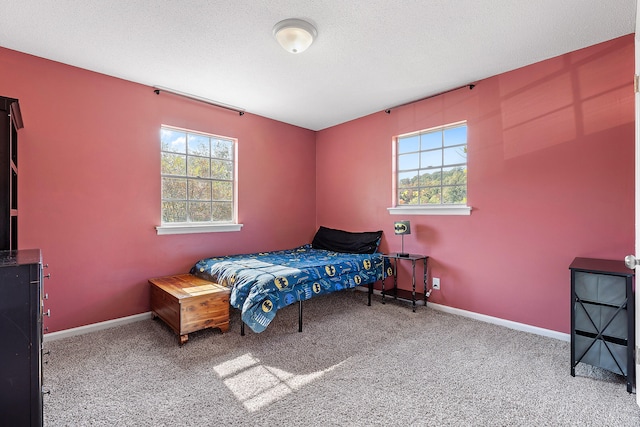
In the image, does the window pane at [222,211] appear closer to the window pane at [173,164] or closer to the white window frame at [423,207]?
the window pane at [173,164]

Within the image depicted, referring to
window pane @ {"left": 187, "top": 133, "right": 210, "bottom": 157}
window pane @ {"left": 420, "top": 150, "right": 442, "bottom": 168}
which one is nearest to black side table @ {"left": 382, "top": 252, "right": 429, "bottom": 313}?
window pane @ {"left": 420, "top": 150, "right": 442, "bottom": 168}

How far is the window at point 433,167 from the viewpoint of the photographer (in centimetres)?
335

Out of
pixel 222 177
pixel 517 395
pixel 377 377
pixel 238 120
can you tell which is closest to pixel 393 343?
pixel 377 377

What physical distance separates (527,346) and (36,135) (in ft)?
14.4

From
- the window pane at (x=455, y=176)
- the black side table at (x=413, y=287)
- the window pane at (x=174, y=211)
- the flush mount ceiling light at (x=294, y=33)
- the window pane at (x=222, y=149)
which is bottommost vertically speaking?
the black side table at (x=413, y=287)

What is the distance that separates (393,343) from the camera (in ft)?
8.50

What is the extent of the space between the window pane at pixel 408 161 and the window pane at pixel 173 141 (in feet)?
8.40

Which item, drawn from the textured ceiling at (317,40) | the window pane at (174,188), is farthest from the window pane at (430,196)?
the window pane at (174,188)

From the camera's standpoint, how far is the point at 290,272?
284 cm

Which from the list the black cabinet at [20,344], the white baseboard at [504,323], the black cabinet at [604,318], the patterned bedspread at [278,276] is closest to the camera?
the black cabinet at [20,344]

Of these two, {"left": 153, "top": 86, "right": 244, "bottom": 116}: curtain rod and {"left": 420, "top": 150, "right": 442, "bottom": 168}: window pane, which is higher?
{"left": 153, "top": 86, "right": 244, "bottom": 116}: curtain rod

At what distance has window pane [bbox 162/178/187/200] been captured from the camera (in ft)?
11.1

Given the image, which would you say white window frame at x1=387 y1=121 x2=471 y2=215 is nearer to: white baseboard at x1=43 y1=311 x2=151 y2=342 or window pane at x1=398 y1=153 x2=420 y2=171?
window pane at x1=398 y1=153 x2=420 y2=171

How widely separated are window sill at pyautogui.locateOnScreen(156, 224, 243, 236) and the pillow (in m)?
1.25
